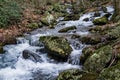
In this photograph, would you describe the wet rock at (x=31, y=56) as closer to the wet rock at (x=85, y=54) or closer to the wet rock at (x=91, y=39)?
the wet rock at (x=85, y=54)

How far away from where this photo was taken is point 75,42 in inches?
483

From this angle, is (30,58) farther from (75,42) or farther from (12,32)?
(12,32)

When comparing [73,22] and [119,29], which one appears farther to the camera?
[73,22]

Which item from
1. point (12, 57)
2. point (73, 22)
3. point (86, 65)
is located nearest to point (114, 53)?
point (86, 65)

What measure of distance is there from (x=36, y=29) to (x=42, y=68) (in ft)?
22.4

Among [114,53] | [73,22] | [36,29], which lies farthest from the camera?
[73,22]

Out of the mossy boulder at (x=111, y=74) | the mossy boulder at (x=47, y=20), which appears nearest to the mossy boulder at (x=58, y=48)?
the mossy boulder at (x=111, y=74)

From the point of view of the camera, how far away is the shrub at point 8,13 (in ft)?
51.0

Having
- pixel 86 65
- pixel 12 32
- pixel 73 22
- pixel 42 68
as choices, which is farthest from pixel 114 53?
pixel 73 22

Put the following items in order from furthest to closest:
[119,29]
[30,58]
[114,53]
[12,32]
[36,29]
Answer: [36,29], [12,32], [119,29], [30,58], [114,53]

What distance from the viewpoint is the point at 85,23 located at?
1747cm

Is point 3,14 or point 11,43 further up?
point 3,14

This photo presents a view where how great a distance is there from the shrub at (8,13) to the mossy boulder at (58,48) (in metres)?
4.84

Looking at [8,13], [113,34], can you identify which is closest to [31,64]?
[113,34]
